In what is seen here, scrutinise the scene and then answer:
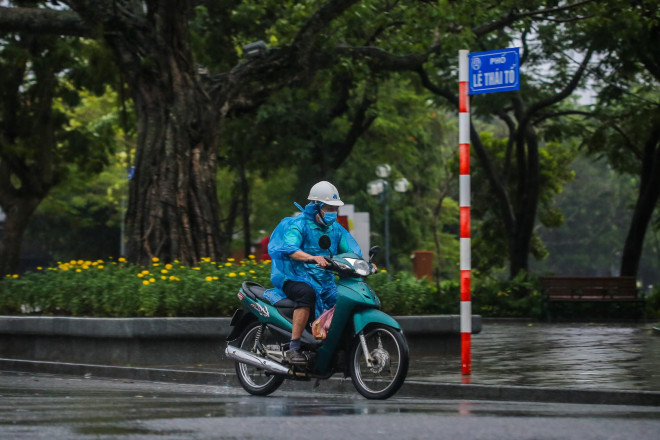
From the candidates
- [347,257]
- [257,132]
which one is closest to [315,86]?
[257,132]

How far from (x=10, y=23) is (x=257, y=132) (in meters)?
13.3

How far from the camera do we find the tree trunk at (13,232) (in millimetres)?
29422

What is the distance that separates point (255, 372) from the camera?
10375 millimetres

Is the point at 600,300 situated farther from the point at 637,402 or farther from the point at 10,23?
the point at 637,402

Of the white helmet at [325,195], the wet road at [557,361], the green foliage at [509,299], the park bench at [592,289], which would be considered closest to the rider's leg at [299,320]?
the white helmet at [325,195]

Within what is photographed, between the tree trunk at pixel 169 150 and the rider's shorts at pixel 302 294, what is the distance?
6201mm

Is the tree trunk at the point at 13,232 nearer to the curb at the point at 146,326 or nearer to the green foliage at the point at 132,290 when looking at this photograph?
the green foliage at the point at 132,290

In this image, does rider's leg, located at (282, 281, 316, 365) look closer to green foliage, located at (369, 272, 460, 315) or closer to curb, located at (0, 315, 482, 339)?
curb, located at (0, 315, 482, 339)

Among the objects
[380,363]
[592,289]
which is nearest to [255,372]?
[380,363]

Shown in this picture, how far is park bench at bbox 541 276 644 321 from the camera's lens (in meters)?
25.2

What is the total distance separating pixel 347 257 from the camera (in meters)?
9.40

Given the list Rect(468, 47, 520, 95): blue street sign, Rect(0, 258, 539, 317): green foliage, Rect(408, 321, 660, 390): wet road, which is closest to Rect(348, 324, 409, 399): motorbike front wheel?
Rect(408, 321, 660, 390): wet road

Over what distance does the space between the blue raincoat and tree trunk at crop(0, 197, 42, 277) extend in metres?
20.7

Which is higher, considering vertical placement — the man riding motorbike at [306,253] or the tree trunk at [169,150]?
the tree trunk at [169,150]
